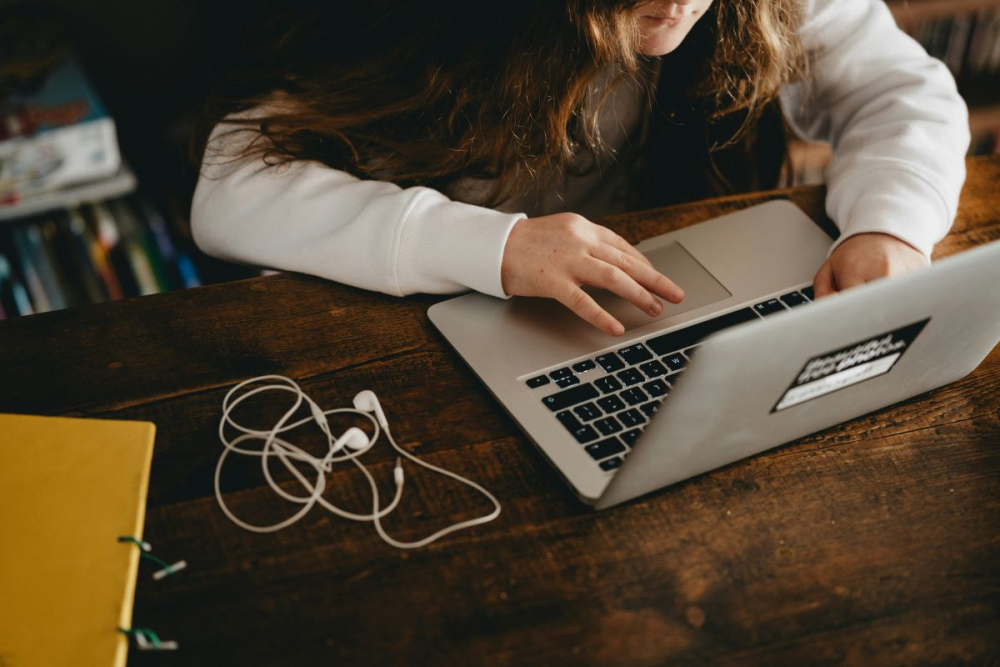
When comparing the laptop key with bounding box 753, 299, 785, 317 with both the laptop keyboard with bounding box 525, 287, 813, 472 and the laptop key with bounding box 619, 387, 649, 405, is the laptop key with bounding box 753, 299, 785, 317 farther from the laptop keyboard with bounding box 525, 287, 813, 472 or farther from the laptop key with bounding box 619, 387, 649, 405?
the laptop key with bounding box 619, 387, 649, 405

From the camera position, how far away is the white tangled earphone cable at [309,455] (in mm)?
577

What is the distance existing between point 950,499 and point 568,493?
1.01ft

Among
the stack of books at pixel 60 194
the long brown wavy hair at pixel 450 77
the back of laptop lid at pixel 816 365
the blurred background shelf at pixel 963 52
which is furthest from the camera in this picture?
the blurred background shelf at pixel 963 52

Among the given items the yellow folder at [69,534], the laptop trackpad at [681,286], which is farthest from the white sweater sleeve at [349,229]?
the yellow folder at [69,534]

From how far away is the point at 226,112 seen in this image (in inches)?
35.7

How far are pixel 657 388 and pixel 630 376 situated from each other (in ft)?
0.09

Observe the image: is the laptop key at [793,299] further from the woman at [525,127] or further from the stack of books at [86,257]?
the stack of books at [86,257]

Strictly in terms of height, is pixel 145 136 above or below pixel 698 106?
below

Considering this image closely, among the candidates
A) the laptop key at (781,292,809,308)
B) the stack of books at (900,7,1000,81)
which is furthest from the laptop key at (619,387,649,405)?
the stack of books at (900,7,1000,81)

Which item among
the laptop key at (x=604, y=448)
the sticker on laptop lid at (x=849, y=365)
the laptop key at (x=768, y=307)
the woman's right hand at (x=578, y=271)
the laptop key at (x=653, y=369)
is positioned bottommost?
the laptop key at (x=604, y=448)

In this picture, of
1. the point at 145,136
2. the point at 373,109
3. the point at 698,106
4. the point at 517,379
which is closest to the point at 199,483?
the point at 517,379

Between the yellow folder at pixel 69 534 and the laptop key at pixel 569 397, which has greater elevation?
the laptop key at pixel 569 397

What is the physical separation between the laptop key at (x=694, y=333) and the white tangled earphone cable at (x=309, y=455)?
22 centimetres

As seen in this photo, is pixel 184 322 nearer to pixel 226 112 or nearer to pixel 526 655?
pixel 226 112
